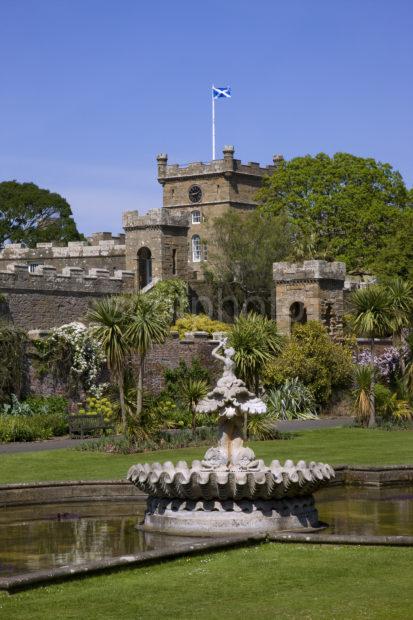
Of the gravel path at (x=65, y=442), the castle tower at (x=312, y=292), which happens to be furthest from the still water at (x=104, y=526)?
the castle tower at (x=312, y=292)

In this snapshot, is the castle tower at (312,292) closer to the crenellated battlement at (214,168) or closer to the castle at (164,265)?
the castle at (164,265)

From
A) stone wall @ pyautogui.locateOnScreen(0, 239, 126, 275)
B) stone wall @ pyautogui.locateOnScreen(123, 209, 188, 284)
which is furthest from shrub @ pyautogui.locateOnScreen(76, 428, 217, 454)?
stone wall @ pyautogui.locateOnScreen(0, 239, 126, 275)

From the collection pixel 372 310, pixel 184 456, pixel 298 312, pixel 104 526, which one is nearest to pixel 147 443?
pixel 184 456

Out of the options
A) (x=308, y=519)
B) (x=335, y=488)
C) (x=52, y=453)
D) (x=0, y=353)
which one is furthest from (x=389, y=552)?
(x=0, y=353)

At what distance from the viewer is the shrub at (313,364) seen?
43000mm

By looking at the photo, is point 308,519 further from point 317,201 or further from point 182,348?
point 317,201

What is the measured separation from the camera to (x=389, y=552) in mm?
15375

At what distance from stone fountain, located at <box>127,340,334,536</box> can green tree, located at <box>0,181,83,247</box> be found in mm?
69892

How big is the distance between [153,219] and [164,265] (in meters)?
2.08

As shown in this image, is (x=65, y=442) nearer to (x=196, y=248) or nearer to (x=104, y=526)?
(x=104, y=526)

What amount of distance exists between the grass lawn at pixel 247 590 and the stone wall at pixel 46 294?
29628 mm

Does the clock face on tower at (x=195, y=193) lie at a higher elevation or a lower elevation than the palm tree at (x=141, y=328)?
higher

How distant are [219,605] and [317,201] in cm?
5520

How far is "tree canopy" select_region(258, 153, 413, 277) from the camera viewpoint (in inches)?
2566
